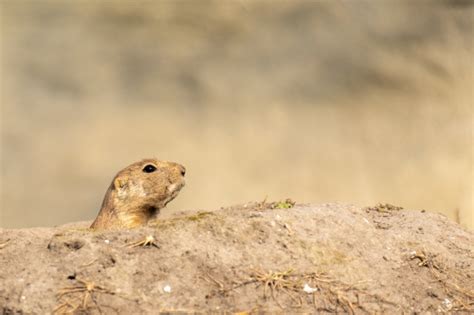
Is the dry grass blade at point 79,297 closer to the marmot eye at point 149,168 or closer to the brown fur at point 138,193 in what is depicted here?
the brown fur at point 138,193

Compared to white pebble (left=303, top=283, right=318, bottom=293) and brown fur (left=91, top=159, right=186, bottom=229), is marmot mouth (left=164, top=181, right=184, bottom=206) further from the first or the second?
white pebble (left=303, top=283, right=318, bottom=293)

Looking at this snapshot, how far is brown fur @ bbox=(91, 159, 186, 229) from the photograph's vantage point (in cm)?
530

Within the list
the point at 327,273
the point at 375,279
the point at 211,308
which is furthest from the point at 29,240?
the point at 375,279

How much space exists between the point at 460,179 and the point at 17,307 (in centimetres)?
580

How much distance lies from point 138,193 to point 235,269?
201 cm

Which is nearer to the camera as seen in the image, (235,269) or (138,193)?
(235,269)

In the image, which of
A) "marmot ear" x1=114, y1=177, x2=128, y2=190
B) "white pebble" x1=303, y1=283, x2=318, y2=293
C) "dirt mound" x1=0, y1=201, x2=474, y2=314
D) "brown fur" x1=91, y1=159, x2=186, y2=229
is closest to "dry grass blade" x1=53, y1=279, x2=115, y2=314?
"dirt mound" x1=0, y1=201, x2=474, y2=314

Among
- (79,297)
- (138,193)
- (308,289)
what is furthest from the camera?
(138,193)

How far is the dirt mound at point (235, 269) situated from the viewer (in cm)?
334

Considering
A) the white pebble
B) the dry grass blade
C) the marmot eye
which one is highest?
the marmot eye

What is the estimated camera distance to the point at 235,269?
3572 mm

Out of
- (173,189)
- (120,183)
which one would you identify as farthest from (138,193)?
(173,189)

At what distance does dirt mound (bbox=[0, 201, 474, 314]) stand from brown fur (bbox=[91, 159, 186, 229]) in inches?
43.5

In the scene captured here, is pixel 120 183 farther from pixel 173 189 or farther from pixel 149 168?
pixel 173 189
